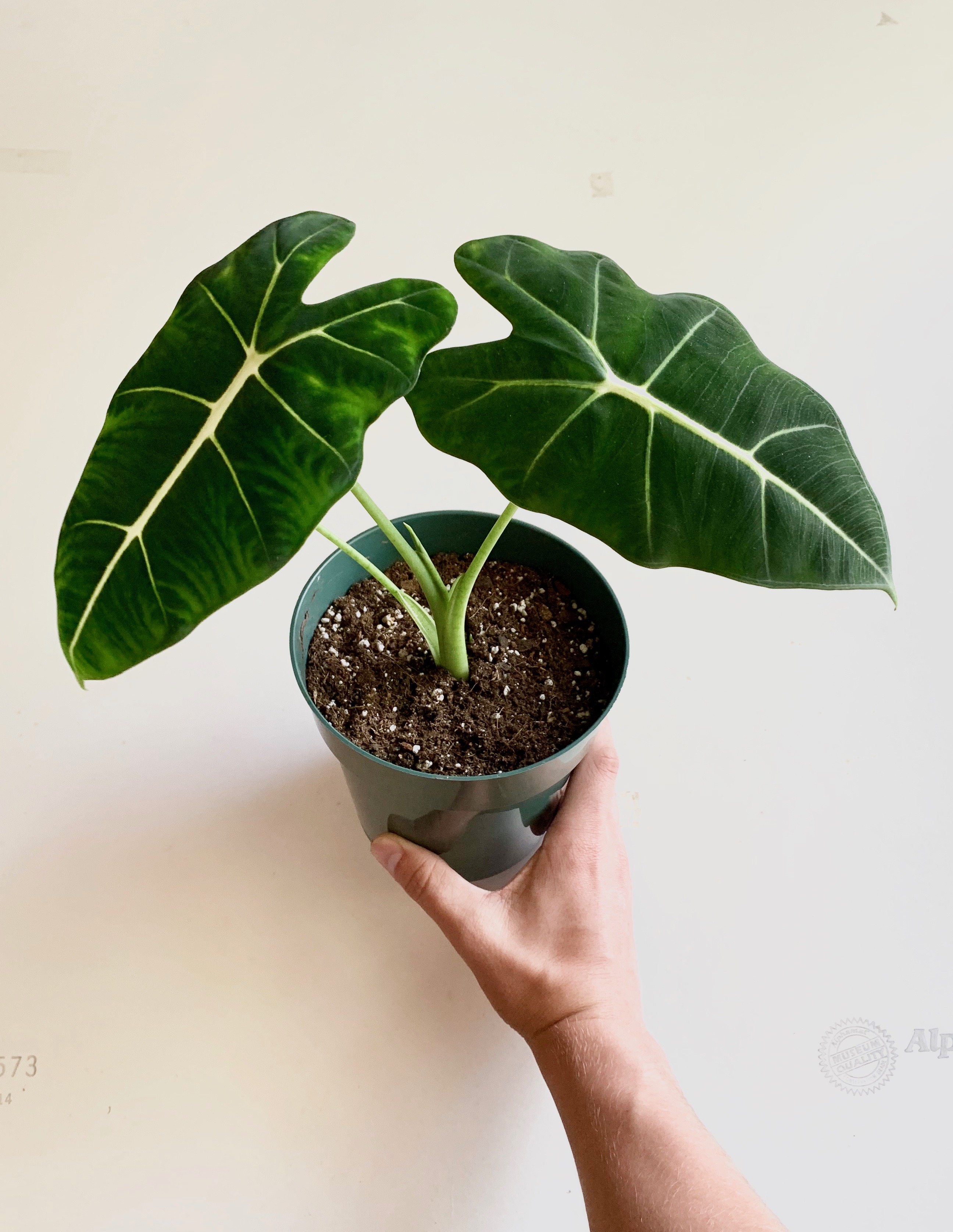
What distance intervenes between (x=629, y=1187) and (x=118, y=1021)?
1.76 feet

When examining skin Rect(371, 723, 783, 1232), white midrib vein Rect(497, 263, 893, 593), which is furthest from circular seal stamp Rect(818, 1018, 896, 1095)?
white midrib vein Rect(497, 263, 893, 593)

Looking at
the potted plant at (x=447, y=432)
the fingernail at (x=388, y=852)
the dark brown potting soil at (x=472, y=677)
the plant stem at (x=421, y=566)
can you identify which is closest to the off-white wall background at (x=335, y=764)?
the fingernail at (x=388, y=852)

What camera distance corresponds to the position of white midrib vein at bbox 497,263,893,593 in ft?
1.99

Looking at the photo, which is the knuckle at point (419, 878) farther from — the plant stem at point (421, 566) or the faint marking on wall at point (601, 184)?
the faint marking on wall at point (601, 184)

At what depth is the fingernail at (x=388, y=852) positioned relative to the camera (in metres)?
0.93

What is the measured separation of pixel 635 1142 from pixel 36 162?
67.5 inches

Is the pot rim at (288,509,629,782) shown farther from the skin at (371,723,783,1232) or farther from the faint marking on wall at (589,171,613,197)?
the faint marking on wall at (589,171,613,197)

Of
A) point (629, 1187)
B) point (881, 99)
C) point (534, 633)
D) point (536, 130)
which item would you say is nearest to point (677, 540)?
point (534, 633)

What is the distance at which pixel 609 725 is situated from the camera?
3.72 feet

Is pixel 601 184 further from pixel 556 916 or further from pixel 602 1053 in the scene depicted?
pixel 602 1053

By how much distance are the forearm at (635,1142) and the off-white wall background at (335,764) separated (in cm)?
14

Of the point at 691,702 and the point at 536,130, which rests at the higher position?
the point at 536,130

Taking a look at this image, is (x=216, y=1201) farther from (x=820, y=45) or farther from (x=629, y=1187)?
(x=820, y=45)

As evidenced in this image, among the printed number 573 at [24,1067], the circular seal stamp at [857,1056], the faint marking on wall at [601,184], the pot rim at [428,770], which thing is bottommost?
the circular seal stamp at [857,1056]
